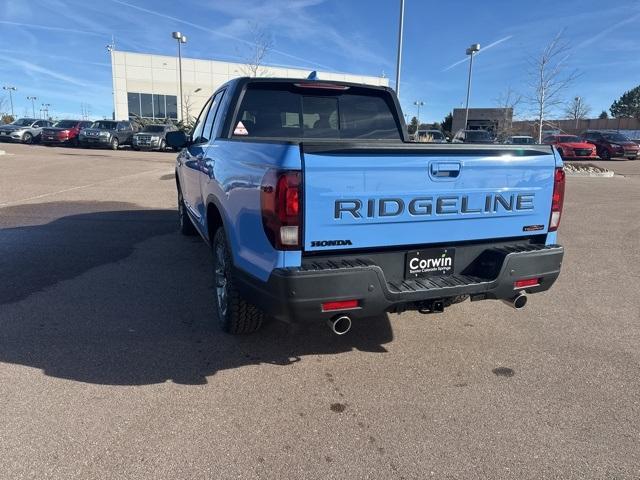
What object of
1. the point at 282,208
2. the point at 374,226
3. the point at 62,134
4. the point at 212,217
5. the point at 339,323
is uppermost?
the point at 62,134

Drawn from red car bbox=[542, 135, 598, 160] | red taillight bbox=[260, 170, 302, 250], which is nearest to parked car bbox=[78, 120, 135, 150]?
red car bbox=[542, 135, 598, 160]

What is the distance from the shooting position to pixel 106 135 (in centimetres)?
2873

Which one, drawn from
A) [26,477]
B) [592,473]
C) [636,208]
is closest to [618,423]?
[592,473]

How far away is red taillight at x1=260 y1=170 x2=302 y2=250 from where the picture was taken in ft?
8.79

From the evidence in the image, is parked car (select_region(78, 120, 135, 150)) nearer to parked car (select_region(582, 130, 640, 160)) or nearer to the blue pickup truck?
the blue pickup truck

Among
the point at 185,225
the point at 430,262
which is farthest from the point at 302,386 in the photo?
the point at 185,225

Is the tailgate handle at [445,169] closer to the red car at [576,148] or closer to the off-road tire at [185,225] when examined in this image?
the off-road tire at [185,225]

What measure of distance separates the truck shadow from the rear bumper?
0.81 meters

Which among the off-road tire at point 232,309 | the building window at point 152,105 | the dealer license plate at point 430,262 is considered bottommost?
the off-road tire at point 232,309

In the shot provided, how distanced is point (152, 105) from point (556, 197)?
52.1 metres

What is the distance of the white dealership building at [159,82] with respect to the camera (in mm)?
Answer: 48875

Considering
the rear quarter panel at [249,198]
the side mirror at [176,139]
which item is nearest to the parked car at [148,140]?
the side mirror at [176,139]

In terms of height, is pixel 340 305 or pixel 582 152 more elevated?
pixel 582 152

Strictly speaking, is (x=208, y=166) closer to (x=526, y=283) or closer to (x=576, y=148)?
(x=526, y=283)
